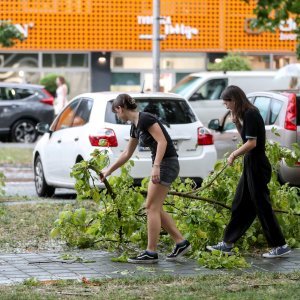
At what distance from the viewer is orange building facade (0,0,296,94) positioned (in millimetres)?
42031

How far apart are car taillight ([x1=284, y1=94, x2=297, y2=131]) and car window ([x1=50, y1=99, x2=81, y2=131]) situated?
3122mm

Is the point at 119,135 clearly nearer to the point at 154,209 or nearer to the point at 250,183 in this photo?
the point at 250,183

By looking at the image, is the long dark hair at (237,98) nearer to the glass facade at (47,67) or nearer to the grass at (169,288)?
the grass at (169,288)

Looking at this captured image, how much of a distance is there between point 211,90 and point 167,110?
31.9ft

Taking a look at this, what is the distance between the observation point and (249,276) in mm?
9125

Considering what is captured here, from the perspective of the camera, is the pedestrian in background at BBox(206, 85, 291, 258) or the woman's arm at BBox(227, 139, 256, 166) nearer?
the woman's arm at BBox(227, 139, 256, 166)

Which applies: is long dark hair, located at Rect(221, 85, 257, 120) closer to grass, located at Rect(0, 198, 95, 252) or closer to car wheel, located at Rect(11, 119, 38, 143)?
grass, located at Rect(0, 198, 95, 252)

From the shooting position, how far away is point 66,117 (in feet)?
54.6

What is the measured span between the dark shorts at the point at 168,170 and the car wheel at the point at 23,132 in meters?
21.4

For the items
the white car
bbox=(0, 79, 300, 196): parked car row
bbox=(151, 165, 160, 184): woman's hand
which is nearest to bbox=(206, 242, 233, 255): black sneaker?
bbox=(151, 165, 160, 184): woman's hand

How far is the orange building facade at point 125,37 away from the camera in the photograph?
42031 mm

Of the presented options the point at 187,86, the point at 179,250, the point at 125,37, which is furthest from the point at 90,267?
the point at 125,37

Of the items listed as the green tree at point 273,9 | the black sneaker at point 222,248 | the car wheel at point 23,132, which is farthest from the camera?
the car wheel at point 23,132

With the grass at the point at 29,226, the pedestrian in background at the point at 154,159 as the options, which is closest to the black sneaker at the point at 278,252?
the pedestrian in background at the point at 154,159
